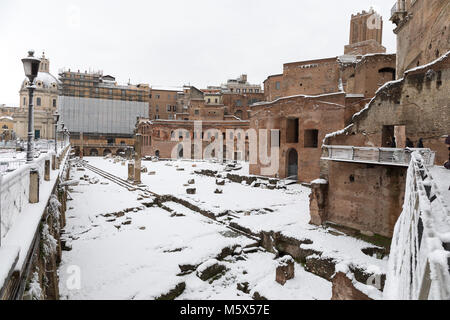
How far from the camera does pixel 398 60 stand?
21250 mm

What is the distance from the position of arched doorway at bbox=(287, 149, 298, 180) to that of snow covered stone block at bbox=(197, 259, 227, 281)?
17.4 metres

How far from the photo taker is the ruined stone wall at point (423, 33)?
14453mm

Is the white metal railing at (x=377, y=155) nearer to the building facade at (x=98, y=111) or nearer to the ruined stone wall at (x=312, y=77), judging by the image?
the ruined stone wall at (x=312, y=77)

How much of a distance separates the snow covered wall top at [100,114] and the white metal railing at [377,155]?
2317 inches

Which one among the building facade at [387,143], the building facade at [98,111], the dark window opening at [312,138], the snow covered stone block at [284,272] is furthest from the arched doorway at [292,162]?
the building facade at [98,111]

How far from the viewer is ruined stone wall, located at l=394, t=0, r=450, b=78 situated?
1445 cm

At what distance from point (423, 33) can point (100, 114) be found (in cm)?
6202

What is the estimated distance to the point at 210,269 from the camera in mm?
10906

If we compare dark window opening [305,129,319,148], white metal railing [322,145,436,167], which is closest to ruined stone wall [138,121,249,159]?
dark window opening [305,129,319,148]

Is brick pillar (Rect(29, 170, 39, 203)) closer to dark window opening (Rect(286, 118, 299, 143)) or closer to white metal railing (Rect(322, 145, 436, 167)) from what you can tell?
white metal railing (Rect(322, 145, 436, 167))
